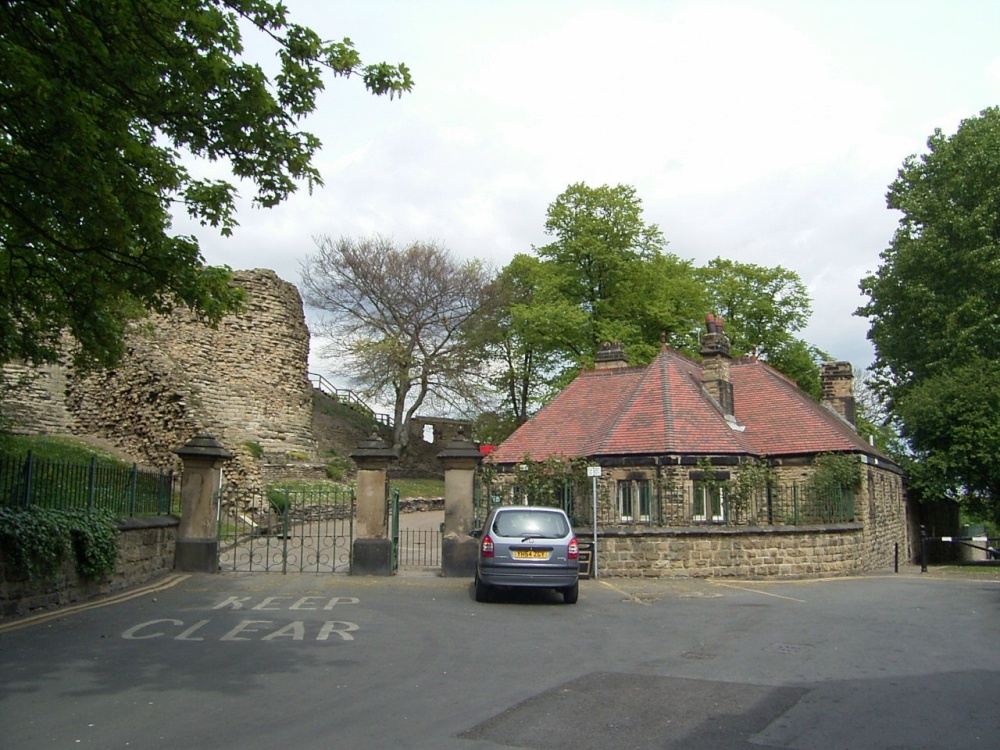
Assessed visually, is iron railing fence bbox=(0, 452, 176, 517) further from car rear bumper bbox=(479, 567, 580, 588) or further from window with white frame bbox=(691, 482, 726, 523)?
window with white frame bbox=(691, 482, 726, 523)

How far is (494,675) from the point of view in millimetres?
8359

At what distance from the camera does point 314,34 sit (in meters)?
10.3

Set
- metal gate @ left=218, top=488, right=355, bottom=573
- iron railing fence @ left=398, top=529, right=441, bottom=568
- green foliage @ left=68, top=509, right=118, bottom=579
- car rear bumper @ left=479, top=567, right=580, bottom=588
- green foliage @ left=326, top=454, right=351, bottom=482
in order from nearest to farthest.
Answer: green foliage @ left=68, top=509, right=118, bottom=579 → car rear bumper @ left=479, top=567, right=580, bottom=588 → metal gate @ left=218, top=488, right=355, bottom=573 → iron railing fence @ left=398, top=529, right=441, bottom=568 → green foliage @ left=326, top=454, right=351, bottom=482

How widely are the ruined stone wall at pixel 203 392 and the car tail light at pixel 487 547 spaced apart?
55.2 ft

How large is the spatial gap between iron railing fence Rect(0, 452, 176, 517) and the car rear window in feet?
20.9

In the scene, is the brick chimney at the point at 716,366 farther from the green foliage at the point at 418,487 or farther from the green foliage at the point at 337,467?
the green foliage at the point at 337,467

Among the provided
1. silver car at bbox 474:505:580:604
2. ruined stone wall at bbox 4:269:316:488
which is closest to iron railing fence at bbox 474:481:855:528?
silver car at bbox 474:505:580:604

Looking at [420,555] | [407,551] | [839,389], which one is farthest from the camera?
[839,389]

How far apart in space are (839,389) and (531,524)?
22748mm

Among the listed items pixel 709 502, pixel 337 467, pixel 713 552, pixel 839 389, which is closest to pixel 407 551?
pixel 709 502

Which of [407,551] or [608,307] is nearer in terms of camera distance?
[407,551]

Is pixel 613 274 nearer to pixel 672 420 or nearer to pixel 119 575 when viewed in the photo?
pixel 672 420

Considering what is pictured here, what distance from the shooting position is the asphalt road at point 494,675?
6.26 m

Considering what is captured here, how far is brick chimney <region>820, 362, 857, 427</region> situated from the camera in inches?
1302
